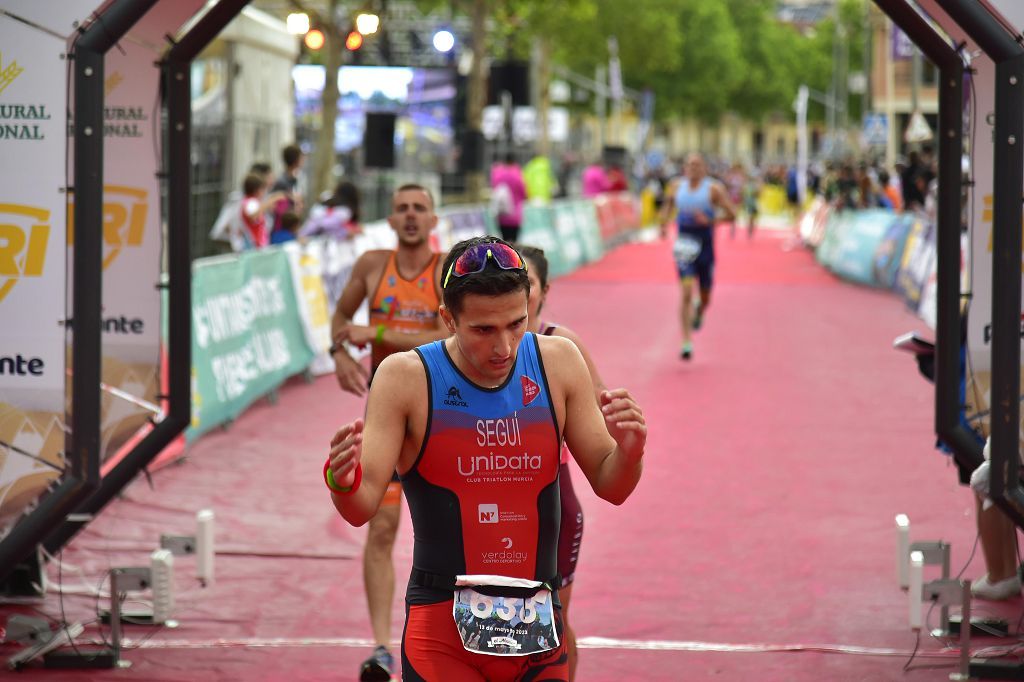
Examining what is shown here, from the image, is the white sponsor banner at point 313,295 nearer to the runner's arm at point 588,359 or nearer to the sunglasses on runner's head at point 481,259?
the runner's arm at point 588,359

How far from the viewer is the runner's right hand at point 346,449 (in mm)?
3357

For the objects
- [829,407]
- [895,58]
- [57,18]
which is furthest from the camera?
[895,58]

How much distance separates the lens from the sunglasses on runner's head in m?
3.61

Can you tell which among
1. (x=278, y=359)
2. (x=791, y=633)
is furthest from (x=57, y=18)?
(x=278, y=359)

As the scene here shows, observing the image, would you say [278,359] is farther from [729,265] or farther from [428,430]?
[729,265]

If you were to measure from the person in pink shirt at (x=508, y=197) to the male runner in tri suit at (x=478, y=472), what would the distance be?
824 inches

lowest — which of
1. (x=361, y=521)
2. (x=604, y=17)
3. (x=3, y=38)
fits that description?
(x=361, y=521)

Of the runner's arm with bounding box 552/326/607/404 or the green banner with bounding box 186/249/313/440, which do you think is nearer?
the runner's arm with bounding box 552/326/607/404

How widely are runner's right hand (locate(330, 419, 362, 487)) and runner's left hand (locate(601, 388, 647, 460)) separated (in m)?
0.59

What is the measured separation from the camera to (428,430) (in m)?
3.66

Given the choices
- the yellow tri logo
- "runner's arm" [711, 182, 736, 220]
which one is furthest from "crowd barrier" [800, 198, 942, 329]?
the yellow tri logo

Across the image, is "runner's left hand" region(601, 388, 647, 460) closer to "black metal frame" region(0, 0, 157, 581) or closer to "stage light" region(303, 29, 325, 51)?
"black metal frame" region(0, 0, 157, 581)

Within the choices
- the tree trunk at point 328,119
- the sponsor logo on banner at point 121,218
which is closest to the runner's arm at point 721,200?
the tree trunk at point 328,119

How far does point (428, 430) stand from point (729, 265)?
2928cm
